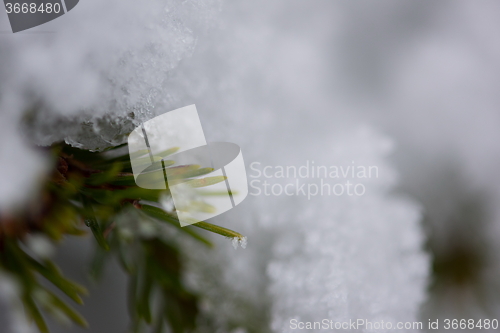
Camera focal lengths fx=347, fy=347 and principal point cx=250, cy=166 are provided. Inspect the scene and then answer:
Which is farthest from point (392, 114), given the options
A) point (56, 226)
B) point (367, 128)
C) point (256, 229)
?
point (56, 226)

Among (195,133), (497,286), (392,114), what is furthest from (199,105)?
(497,286)

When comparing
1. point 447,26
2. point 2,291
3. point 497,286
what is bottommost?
point 497,286

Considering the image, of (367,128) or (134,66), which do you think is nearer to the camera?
(134,66)

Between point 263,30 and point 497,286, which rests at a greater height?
point 263,30

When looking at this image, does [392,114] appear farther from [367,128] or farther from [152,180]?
[152,180]

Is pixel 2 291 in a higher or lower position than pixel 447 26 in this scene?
lower

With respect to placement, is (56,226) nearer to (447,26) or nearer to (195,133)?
(195,133)
